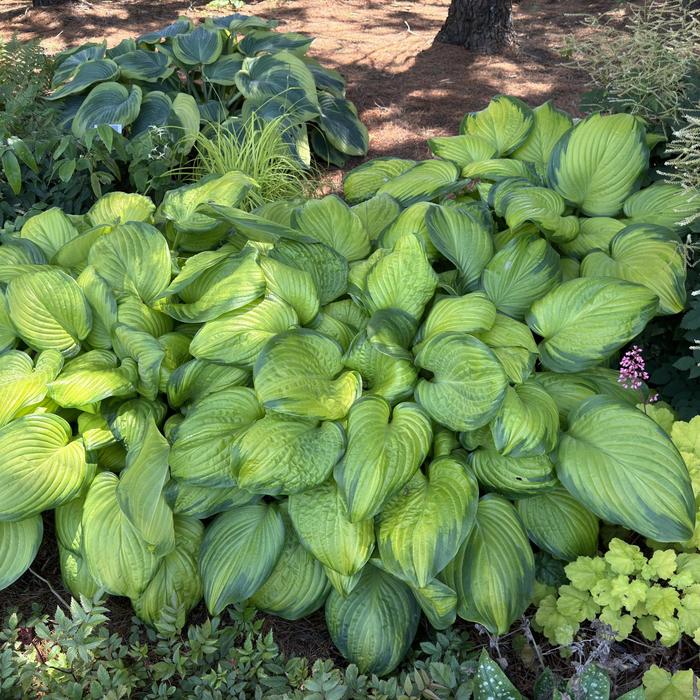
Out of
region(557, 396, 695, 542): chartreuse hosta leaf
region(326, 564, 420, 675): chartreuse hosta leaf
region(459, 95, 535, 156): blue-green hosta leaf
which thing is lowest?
region(326, 564, 420, 675): chartreuse hosta leaf

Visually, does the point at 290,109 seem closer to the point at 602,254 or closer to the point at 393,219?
the point at 393,219

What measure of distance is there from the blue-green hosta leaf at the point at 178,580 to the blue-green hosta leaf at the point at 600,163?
5.96ft

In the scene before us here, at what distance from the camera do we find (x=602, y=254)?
247 cm

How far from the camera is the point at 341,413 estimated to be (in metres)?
2.06

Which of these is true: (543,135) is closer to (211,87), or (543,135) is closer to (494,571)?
(494,571)

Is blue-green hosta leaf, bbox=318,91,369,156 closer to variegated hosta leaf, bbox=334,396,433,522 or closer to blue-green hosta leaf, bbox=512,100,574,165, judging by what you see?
blue-green hosta leaf, bbox=512,100,574,165

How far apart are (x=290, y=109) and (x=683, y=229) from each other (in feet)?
7.88

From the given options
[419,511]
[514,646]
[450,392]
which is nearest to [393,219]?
[450,392]

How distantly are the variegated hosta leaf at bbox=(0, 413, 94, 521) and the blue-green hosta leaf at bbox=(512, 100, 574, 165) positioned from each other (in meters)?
2.13

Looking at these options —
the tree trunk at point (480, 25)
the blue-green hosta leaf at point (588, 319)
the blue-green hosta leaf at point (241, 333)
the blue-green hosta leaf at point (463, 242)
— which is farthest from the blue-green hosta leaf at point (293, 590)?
the tree trunk at point (480, 25)

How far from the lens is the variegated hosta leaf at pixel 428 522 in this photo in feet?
6.07

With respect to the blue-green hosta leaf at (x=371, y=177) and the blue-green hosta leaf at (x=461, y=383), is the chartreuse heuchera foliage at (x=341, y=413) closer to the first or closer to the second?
the blue-green hosta leaf at (x=461, y=383)

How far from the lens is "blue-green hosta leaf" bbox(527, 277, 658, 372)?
2127mm

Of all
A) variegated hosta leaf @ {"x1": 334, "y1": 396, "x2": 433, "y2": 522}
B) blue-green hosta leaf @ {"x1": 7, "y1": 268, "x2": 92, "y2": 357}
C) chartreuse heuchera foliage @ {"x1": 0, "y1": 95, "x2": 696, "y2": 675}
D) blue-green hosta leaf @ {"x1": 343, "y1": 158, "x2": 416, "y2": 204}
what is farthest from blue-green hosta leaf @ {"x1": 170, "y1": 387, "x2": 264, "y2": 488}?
blue-green hosta leaf @ {"x1": 343, "y1": 158, "x2": 416, "y2": 204}
